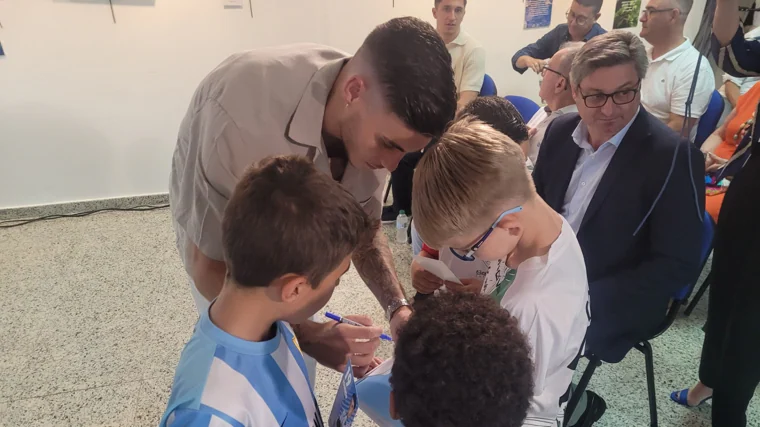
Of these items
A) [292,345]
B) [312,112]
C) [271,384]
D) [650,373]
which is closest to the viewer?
[271,384]

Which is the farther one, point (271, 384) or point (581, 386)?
point (581, 386)

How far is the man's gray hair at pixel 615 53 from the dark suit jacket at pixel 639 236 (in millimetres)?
187

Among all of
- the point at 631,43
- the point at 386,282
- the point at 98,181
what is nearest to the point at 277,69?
the point at 386,282

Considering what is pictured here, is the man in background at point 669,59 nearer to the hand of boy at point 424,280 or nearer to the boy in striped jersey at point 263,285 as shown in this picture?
the hand of boy at point 424,280

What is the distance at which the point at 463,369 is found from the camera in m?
0.69

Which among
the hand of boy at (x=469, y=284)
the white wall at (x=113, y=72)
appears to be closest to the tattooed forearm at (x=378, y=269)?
the hand of boy at (x=469, y=284)

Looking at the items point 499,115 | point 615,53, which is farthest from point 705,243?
point 499,115

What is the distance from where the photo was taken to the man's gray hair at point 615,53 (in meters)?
1.46

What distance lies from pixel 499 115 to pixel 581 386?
992 mm

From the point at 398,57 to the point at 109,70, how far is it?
3.01 metres

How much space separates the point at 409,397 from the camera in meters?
0.74

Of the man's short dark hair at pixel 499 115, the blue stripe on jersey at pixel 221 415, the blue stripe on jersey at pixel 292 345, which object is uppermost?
the man's short dark hair at pixel 499 115

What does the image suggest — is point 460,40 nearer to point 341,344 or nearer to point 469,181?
point 469,181

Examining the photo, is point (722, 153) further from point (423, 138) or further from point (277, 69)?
point (277, 69)
